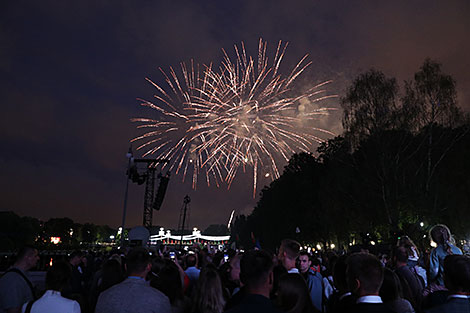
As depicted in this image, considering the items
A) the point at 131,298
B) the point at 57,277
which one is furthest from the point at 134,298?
the point at 57,277

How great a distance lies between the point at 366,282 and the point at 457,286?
4.24ft

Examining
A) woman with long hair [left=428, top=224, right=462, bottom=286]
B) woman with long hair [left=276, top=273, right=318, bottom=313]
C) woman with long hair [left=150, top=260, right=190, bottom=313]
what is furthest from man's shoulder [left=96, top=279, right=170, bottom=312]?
woman with long hair [left=428, top=224, right=462, bottom=286]

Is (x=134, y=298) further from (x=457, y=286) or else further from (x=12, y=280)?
(x=457, y=286)

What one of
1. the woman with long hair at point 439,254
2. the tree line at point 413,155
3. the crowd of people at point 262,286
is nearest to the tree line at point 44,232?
the tree line at point 413,155

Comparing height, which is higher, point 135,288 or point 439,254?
point 439,254

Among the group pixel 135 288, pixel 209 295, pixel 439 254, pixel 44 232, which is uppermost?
pixel 44 232

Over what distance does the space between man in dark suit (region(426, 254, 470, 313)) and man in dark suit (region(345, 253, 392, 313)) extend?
3.31ft

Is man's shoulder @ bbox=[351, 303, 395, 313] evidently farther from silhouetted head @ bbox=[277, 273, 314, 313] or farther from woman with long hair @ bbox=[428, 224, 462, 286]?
woman with long hair @ bbox=[428, 224, 462, 286]

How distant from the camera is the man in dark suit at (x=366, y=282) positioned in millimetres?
2857

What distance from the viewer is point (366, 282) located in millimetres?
2967

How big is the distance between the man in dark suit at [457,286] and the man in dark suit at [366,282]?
3.31ft

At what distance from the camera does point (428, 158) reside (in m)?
27.5

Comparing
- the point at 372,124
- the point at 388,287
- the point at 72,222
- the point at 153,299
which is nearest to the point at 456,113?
the point at 372,124

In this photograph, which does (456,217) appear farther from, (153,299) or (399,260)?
(153,299)
